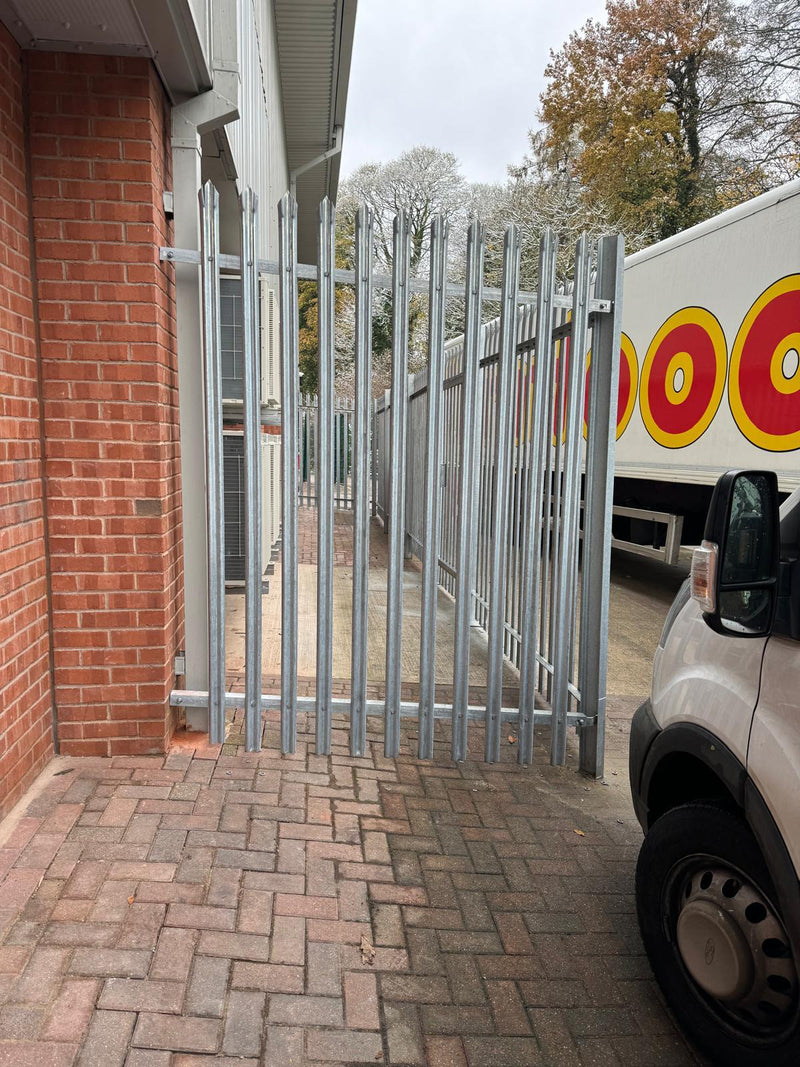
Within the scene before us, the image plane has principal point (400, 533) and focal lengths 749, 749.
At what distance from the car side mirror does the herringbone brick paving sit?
131 centimetres

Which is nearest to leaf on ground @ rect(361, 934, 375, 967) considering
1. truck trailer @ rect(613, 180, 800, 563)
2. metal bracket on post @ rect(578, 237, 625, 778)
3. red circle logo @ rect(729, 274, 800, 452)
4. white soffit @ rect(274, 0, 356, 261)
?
metal bracket on post @ rect(578, 237, 625, 778)

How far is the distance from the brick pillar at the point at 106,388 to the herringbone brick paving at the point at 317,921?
0.43 m

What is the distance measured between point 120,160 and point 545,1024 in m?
3.51

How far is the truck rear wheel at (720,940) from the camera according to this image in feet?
5.71

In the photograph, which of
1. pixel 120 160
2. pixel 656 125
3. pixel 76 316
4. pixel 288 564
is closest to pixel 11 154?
pixel 120 160

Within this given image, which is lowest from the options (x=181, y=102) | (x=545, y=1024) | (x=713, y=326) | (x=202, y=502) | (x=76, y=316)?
(x=545, y=1024)

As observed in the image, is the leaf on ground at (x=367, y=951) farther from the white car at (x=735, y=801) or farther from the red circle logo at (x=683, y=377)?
the red circle logo at (x=683, y=377)

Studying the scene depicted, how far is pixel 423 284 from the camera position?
3461 millimetres

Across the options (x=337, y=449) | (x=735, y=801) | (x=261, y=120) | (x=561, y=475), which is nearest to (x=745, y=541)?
(x=735, y=801)

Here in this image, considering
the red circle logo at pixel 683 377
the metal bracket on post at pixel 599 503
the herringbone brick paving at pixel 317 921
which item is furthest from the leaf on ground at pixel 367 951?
the red circle logo at pixel 683 377

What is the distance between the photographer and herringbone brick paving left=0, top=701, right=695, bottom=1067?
6.57ft

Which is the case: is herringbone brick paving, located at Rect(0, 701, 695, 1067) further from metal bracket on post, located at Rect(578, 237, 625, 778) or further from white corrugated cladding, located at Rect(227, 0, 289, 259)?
white corrugated cladding, located at Rect(227, 0, 289, 259)

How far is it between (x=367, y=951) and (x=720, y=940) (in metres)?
1.06

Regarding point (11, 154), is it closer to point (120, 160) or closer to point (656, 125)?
point (120, 160)
